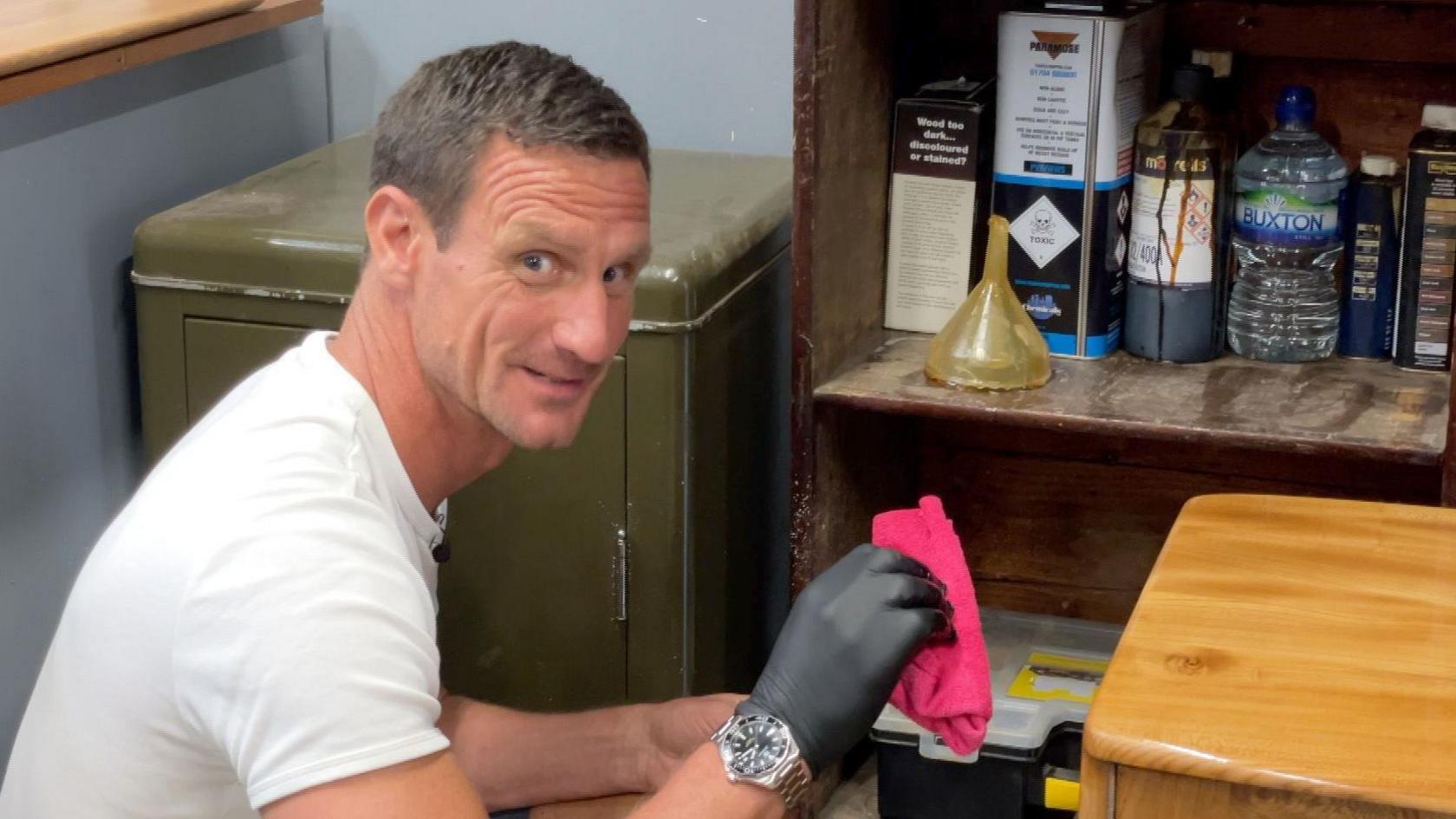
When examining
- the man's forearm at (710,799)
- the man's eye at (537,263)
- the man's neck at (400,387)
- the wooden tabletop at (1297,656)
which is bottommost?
the man's forearm at (710,799)

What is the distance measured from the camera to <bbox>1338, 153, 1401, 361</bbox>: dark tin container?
167 centimetres

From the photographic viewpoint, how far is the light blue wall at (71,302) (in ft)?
5.42

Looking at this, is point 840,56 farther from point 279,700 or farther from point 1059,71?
point 279,700

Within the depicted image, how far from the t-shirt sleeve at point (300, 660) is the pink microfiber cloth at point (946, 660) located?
0.36m

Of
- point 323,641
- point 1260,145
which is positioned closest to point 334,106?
point 1260,145

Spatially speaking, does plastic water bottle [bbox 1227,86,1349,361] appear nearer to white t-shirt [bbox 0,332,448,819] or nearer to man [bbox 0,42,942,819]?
man [bbox 0,42,942,819]

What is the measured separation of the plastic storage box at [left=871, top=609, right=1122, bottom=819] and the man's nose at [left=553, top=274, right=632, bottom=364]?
2.24 ft

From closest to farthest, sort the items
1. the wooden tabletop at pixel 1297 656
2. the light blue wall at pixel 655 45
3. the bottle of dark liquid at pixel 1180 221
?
1. the wooden tabletop at pixel 1297 656
2. the bottle of dark liquid at pixel 1180 221
3. the light blue wall at pixel 655 45

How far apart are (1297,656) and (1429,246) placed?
2.61 ft

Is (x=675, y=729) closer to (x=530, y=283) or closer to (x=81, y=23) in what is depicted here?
(x=530, y=283)

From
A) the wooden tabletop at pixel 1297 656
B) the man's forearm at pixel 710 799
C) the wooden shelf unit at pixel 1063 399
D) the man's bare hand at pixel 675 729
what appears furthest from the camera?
the wooden shelf unit at pixel 1063 399

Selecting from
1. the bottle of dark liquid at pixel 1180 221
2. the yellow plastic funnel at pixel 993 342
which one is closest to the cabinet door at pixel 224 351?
the yellow plastic funnel at pixel 993 342

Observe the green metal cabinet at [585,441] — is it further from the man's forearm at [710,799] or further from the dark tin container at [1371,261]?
the dark tin container at [1371,261]

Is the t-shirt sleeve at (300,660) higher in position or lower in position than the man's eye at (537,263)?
lower
